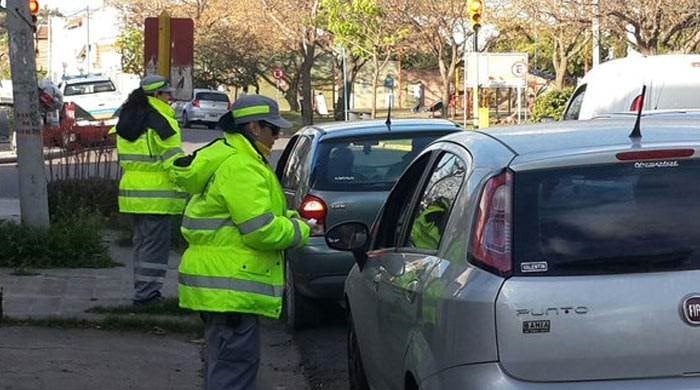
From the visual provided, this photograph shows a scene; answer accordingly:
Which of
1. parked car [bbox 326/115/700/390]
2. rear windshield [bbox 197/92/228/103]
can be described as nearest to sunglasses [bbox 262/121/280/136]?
parked car [bbox 326/115/700/390]

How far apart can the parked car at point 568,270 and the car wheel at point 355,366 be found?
5.83 ft

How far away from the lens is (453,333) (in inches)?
170

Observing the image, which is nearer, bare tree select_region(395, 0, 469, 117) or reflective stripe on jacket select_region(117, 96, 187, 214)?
reflective stripe on jacket select_region(117, 96, 187, 214)

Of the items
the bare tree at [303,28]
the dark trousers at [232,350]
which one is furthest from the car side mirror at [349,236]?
the bare tree at [303,28]

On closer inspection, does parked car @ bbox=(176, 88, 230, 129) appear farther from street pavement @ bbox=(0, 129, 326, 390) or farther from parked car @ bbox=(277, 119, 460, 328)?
parked car @ bbox=(277, 119, 460, 328)

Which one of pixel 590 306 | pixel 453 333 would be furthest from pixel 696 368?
pixel 453 333

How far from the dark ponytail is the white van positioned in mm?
5352

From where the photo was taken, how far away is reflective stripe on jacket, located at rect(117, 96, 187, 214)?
32.1 ft

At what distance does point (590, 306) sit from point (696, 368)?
406mm

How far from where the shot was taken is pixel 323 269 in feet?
31.0

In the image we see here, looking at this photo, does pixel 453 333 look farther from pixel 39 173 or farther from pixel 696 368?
pixel 39 173

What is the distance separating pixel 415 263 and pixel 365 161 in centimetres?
463

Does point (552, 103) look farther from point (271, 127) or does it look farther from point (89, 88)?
point (271, 127)

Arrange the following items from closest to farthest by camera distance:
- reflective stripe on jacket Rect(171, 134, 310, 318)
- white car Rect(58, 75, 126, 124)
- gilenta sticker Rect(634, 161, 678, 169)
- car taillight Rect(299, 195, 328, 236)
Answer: gilenta sticker Rect(634, 161, 678, 169) → reflective stripe on jacket Rect(171, 134, 310, 318) → car taillight Rect(299, 195, 328, 236) → white car Rect(58, 75, 126, 124)
